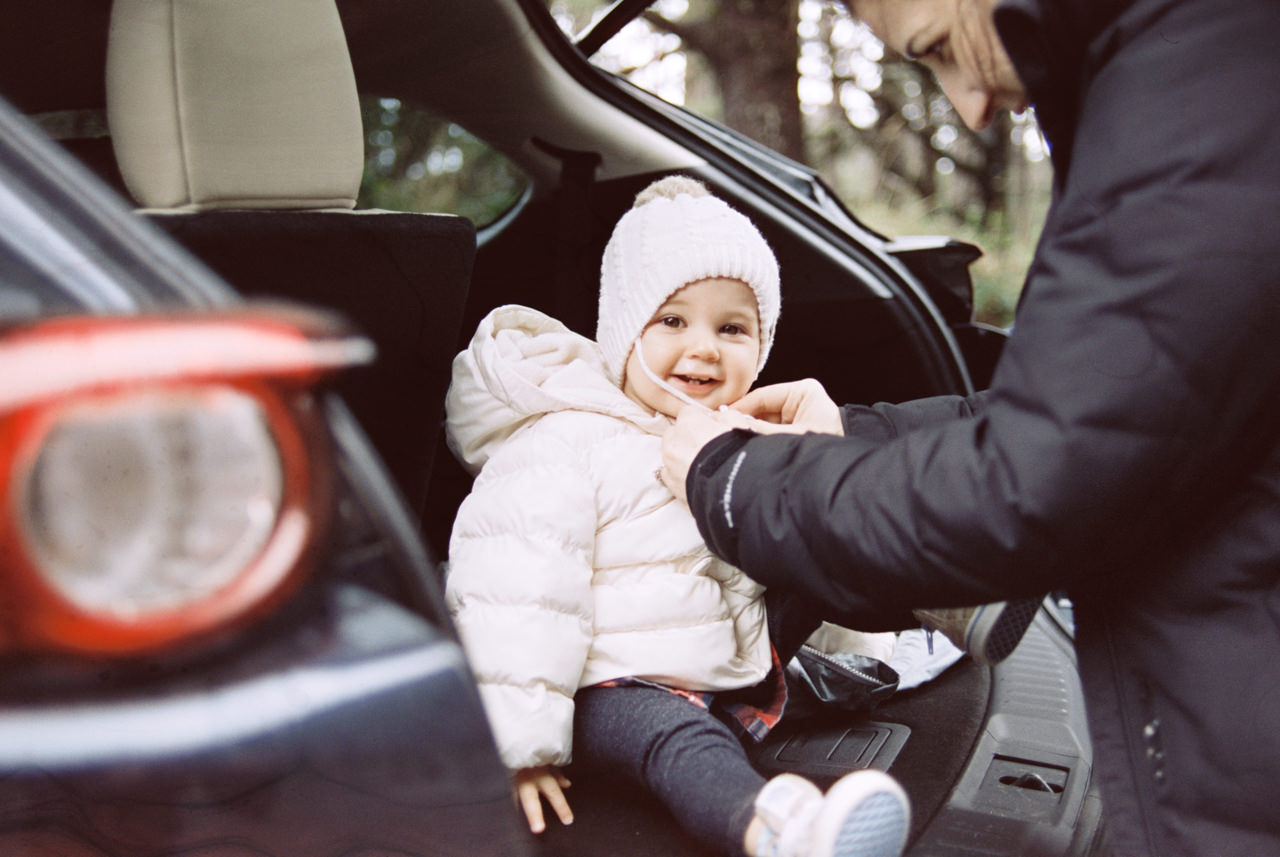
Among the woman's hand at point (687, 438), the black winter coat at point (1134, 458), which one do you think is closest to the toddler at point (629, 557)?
the woman's hand at point (687, 438)

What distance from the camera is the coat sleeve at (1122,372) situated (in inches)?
34.6

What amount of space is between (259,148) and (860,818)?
94cm

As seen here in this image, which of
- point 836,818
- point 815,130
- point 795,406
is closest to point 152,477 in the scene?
point 836,818

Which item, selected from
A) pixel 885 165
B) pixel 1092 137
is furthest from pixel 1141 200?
pixel 885 165

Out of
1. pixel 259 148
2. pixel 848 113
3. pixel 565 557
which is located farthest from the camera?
pixel 848 113

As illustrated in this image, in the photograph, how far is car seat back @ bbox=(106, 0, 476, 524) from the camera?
1092 mm

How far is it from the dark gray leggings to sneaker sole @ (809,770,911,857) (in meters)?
0.14

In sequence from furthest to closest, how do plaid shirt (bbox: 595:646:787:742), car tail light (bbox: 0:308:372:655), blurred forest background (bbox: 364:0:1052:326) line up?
blurred forest background (bbox: 364:0:1052:326)
plaid shirt (bbox: 595:646:787:742)
car tail light (bbox: 0:308:372:655)

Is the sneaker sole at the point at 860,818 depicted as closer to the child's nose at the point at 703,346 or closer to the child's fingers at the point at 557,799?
the child's fingers at the point at 557,799

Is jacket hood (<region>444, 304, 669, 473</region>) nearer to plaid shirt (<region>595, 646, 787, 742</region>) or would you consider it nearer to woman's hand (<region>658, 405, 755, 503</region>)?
woman's hand (<region>658, 405, 755, 503</region>)

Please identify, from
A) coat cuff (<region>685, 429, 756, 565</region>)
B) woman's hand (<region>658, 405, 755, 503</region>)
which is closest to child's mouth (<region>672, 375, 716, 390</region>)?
woman's hand (<region>658, 405, 755, 503</region>)

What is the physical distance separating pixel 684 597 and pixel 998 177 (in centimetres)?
601

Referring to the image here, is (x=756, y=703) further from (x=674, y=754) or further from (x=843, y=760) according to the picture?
(x=674, y=754)

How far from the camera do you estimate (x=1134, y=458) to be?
35.9 inches
